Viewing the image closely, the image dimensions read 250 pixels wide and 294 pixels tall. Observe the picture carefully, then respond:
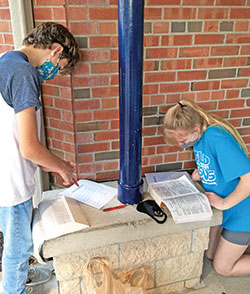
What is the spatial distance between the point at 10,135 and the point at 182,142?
3.59ft

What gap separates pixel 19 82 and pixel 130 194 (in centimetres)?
96

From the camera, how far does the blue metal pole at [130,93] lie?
1.66 m

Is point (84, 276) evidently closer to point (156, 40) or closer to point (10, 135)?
point (10, 135)

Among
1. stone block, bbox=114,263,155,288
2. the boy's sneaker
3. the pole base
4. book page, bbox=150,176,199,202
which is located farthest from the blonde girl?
the boy's sneaker

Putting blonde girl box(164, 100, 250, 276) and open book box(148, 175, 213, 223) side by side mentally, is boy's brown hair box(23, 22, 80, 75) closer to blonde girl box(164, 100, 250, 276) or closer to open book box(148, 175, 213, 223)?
blonde girl box(164, 100, 250, 276)

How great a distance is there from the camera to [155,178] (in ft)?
7.69

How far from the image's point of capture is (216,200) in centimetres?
201

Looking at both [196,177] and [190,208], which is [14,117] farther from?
[196,177]

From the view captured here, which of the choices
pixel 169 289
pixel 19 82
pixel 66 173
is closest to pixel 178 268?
pixel 169 289

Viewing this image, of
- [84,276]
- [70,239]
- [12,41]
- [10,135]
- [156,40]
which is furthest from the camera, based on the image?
[12,41]

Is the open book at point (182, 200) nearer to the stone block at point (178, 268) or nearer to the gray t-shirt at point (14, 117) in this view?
the stone block at point (178, 268)

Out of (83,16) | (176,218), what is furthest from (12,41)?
(176,218)

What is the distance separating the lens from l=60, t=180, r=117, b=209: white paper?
2.05m

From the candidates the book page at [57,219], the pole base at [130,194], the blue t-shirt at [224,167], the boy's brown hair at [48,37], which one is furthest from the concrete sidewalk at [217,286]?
the boy's brown hair at [48,37]
